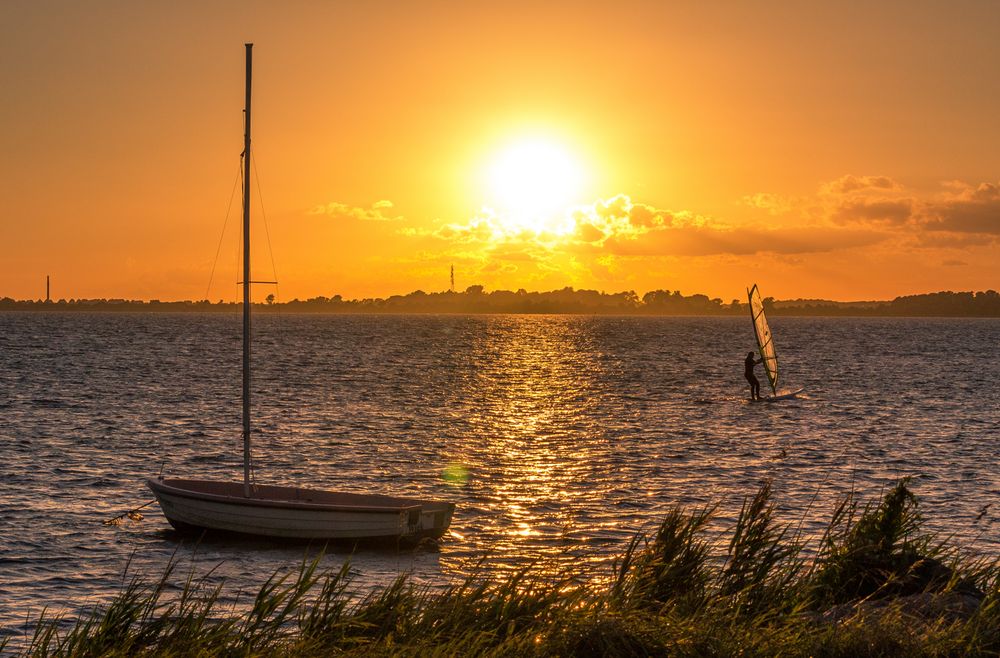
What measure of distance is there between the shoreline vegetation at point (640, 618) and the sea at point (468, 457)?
2.99ft

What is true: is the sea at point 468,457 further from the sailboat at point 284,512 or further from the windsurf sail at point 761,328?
the windsurf sail at point 761,328

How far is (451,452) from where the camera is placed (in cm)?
4462

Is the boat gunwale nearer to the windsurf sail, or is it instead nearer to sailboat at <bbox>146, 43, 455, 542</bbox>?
sailboat at <bbox>146, 43, 455, 542</bbox>

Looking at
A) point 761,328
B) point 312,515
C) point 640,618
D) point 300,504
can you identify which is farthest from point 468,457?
point 640,618

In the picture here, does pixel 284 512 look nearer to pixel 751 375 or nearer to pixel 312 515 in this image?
pixel 312 515

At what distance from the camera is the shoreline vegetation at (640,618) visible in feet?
33.8

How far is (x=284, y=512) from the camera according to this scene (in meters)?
26.5

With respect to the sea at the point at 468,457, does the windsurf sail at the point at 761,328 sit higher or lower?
higher

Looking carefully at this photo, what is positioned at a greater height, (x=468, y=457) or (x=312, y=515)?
(x=312, y=515)

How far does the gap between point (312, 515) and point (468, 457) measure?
17183 millimetres

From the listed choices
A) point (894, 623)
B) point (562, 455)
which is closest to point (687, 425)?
point (562, 455)

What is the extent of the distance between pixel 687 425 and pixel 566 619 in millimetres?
45522

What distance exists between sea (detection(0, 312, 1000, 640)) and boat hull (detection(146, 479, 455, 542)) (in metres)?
0.47

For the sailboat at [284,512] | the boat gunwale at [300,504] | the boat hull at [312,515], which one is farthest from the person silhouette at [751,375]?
the boat gunwale at [300,504]
